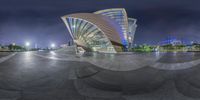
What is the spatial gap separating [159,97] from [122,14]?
75.4 metres

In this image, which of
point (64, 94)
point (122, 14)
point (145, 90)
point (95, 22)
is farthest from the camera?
point (122, 14)

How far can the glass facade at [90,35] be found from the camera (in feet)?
149

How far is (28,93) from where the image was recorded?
3.84m

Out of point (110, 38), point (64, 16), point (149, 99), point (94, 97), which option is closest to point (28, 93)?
point (94, 97)

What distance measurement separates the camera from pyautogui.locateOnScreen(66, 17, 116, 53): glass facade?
45500mm

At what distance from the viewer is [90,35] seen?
154 feet

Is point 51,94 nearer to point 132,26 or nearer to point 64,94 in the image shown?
point 64,94

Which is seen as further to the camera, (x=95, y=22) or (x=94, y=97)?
(x=95, y=22)

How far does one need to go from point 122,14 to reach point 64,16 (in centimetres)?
3669

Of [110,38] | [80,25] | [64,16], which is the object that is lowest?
[110,38]

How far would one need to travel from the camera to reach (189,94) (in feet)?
12.2

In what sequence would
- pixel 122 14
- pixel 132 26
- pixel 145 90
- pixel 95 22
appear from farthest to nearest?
pixel 132 26 → pixel 122 14 → pixel 95 22 → pixel 145 90

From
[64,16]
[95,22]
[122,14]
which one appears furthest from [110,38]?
[122,14]

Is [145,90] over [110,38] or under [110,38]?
under
